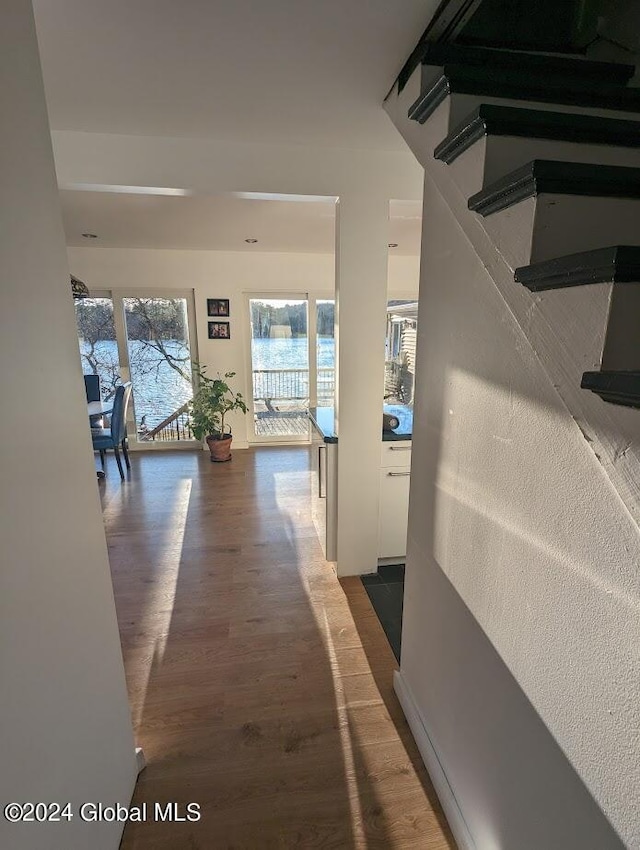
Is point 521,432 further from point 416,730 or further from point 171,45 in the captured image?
point 171,45

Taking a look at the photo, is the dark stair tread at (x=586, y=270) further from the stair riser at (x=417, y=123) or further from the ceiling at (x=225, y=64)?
the ceiling at (x=225, y=64)

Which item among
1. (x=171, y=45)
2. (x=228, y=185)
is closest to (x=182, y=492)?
(x=228, y=185)

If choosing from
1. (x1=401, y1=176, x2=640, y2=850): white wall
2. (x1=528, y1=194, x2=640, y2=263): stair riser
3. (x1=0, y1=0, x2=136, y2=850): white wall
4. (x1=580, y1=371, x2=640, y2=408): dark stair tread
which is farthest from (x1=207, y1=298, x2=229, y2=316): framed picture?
(x1=580, y1=371, x2=640, y2=408): dark stair tread

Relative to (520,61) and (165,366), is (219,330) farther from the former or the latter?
(520,61)

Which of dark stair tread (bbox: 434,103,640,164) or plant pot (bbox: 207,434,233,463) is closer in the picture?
dark stair tread (bbox: 434,103,640,164)

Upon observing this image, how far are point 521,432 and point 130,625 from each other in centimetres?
219

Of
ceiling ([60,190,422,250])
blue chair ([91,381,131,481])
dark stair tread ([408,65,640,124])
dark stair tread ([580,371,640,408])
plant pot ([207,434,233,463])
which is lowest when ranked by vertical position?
plant pot ([207,434,233,463])

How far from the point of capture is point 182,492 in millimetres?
3914

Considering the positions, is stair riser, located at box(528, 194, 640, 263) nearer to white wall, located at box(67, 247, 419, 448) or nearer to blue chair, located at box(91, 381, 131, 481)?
blue chair, located at box(91, 381, 131, 481)

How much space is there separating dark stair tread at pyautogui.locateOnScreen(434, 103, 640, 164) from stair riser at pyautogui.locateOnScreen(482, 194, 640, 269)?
0.24 meters

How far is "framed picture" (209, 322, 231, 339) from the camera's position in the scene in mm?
5070

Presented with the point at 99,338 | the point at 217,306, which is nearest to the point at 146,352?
the point at 99,338

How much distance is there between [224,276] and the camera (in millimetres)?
4973

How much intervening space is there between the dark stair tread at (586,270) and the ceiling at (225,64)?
970 mm
